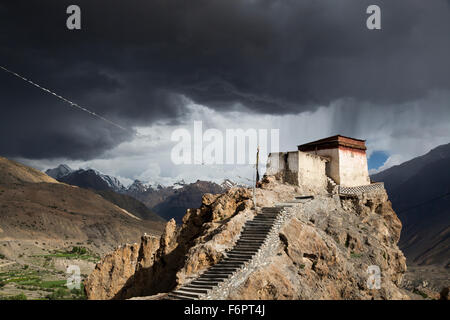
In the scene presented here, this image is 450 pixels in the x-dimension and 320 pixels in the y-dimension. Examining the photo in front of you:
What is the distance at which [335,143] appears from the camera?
34281mm

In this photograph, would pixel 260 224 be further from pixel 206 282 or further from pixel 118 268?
pixel 118 268

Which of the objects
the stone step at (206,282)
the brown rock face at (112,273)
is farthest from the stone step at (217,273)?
the brown rock face at (112,273)

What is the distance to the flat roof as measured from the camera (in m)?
34.3

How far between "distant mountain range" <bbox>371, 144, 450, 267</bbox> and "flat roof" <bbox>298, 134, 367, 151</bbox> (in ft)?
196

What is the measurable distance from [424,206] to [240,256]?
13419cm

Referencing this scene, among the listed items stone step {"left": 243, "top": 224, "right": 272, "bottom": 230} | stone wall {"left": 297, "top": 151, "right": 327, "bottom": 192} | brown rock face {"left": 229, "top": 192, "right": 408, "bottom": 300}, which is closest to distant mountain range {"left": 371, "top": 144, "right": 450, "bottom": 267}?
stone wall {"left": 297, "top": 151, "right": 327, "bottom": 192}

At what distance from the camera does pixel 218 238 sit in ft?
65.0

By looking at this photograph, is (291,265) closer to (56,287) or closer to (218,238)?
(218,238)

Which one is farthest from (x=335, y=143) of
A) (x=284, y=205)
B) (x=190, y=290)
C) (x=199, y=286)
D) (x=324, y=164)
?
(x=190, y=290)

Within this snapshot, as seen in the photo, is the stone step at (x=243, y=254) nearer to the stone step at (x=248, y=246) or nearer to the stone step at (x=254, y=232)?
the stone step at (x=248, y=246)

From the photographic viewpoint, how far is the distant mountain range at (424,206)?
311 ft

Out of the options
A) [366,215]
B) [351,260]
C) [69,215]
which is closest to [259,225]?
[351,260]

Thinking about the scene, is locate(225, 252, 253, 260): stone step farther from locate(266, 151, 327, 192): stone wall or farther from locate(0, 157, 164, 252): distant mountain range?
locate(0, 157, 164, 252): distant mountain range

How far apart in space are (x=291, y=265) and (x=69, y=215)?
272ft
